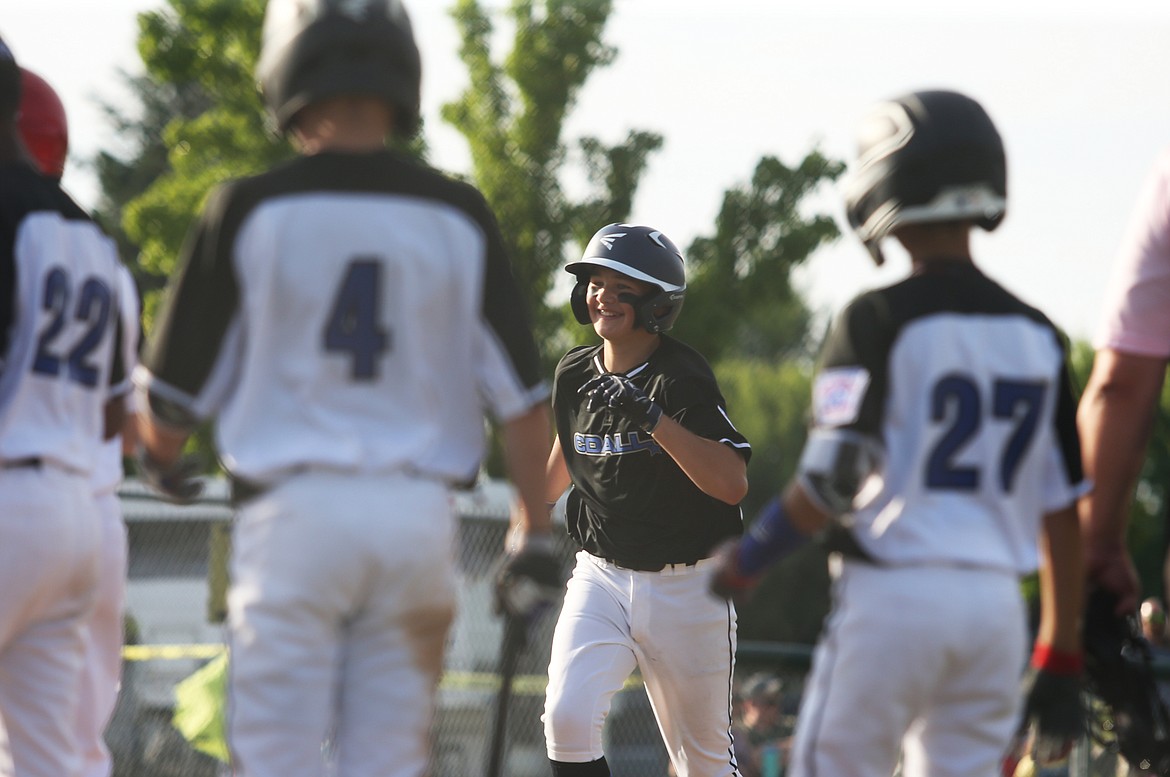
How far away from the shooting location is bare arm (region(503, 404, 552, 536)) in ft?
12.7

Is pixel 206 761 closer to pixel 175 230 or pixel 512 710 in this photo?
pixel 512 710

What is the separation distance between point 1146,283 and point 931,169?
685 millimetres

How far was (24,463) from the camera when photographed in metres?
4.01

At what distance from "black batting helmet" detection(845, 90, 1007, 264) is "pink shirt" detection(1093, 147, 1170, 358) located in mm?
390

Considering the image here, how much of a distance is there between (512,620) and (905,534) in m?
1.08

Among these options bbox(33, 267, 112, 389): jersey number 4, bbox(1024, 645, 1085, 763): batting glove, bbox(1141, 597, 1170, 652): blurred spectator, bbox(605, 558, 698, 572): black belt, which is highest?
bbox(33, 267, 112, 389): jersey number 4

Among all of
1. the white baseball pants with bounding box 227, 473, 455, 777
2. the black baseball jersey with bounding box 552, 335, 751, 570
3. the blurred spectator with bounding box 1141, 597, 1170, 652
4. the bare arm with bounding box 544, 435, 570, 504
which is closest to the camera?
the white baseball pants with bounding box 227, 473, 455, 777

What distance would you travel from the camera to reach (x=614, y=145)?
17.9m

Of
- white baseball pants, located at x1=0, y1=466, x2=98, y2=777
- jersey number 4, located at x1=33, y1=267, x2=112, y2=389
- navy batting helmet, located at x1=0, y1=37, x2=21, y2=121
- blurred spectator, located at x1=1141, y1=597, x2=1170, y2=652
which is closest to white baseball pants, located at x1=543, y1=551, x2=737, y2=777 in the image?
white baseball pants, located at x1=0, y1=466, x2=98, y2=777

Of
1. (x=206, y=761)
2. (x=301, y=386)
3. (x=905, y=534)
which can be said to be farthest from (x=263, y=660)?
(x=206, y=761)

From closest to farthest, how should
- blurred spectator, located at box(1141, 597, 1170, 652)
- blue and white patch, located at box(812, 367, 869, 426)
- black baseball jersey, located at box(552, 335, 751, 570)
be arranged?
blue and white patch, located at box(812, 367, 869, 426), black baseball jersey, located at box(552, 335, 751, 570), blurred spectator, located at box(1141, 597, 1170, 652)

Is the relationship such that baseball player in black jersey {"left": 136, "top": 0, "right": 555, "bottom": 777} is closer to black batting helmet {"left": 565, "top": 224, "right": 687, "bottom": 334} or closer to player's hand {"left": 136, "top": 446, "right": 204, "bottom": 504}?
player's hand {"left": 136, "top": 446, "right": 204, "bottom": 504}

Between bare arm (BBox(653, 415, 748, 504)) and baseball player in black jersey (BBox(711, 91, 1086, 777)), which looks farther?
bare arm (BBox(653, 415, 748, 504))

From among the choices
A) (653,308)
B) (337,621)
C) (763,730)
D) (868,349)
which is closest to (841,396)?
(868,349)
